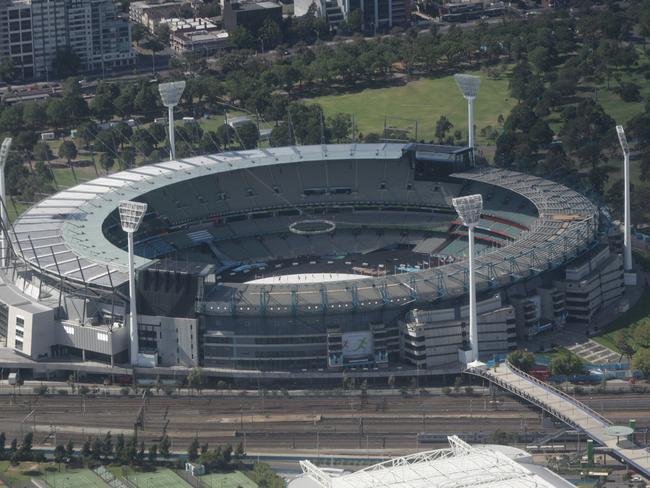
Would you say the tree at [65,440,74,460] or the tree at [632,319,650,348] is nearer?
the tree at [65,440,74,460]

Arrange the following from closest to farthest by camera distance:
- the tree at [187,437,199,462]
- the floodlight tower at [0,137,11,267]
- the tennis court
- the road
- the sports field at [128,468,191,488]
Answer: the sports field at [128,468,191,488], the tennis court, the tree at [187,437,199,462], the road, the floodlight tower at [0,137,11,267]

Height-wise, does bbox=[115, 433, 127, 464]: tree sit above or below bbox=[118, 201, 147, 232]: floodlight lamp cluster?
below

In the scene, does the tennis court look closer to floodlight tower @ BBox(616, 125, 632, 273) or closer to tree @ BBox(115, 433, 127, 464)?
tree @ BBox(115, 433, 127, 464)

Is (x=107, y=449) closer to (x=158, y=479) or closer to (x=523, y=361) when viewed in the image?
(x=158, y=479)

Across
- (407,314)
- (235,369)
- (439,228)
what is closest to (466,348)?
(407,314)

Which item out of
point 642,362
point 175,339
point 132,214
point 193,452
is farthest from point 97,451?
point 642,362

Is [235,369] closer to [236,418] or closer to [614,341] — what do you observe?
[236,418]

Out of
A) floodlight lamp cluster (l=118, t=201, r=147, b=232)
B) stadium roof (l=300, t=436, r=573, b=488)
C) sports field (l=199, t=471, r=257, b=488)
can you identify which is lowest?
sports field (l=199, t=471, r=257, b=488)

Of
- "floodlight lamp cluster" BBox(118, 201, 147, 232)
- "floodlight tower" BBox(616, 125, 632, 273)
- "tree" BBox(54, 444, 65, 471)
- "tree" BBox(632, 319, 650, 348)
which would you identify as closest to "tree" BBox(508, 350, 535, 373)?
"tree" BBox(632, 319, 650, 348)
